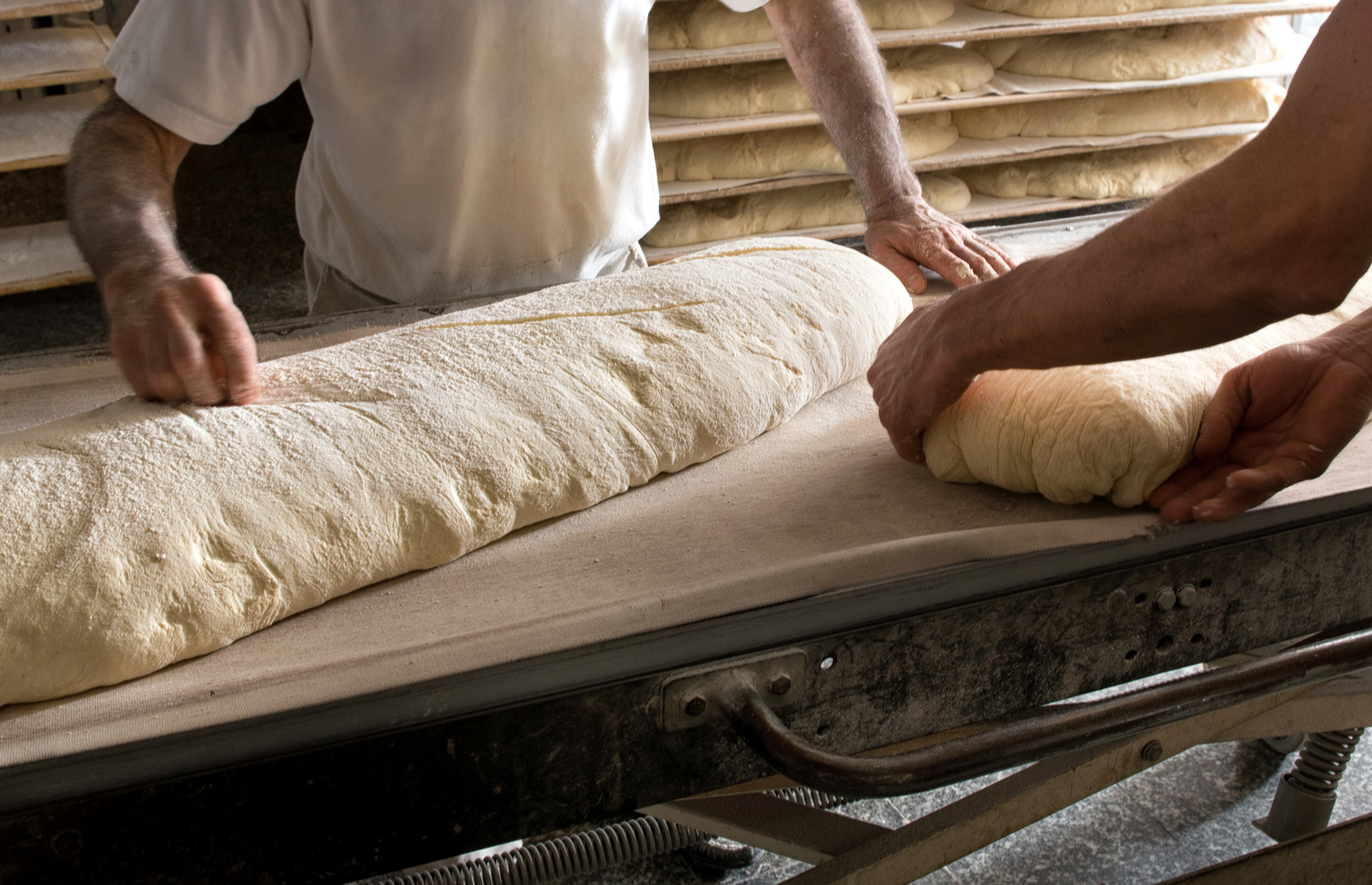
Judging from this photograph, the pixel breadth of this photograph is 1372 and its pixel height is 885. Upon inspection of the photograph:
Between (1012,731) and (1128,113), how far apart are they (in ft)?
9.97

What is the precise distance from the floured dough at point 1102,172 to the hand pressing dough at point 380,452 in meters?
2.23

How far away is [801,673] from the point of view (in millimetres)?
1001

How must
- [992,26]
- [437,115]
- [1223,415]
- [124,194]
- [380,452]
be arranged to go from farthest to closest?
[992,26]
[437,115]
[124,194]
[1223,415]
[380,452]

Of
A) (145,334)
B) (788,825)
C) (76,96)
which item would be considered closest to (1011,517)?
(788,825)

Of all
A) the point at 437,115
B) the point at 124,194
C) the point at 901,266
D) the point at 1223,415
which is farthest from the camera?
the point at 901,266

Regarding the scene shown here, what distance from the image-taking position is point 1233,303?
1.04 meters

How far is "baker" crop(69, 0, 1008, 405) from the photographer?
5.29 ft

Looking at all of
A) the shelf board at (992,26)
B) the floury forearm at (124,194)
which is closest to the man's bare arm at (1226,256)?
the floury forearm at (124,194)

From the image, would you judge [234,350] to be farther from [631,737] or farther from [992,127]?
[992,127]

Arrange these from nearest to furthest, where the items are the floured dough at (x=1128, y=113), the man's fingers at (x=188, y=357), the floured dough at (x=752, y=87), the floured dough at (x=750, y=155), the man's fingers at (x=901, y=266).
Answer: the man's fingers at (x=188, y=357), the man's fingers at (x=901, y=266), the floured dough at (x=752, y=87), the floured dough at (x=750, y=155), the floured dough at (x=1128, y=113)

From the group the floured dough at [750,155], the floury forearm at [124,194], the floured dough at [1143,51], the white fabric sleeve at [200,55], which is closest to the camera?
the floury forearm at [124,194]

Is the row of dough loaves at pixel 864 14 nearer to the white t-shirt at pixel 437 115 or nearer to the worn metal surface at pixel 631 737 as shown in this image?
the white t-shirt at pixel 437 115

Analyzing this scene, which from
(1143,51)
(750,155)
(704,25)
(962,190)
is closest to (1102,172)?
(1143,51)

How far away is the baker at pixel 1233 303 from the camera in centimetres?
96
